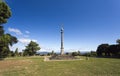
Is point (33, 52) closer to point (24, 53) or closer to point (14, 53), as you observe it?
point (24, 53)

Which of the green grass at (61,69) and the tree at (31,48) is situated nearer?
the green grass at (61,69)

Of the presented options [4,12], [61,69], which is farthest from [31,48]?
[61,69]

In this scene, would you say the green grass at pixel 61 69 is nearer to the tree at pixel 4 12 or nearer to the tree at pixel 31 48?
the tree at pixel 4 12

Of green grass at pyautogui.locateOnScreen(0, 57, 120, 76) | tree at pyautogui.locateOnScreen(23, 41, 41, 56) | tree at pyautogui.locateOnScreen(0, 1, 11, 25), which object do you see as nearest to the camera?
green grass at pyautogui.locateOnScreen(0, 57, 120, 76)

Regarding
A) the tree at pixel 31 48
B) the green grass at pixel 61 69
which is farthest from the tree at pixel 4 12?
the tree at pixel 31 48

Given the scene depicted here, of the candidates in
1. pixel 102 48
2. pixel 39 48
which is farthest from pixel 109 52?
pixel 39 48

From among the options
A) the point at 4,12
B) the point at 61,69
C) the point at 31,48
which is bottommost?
the point at 61,69

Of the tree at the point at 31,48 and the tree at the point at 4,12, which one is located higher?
the tree at the point at 4,12

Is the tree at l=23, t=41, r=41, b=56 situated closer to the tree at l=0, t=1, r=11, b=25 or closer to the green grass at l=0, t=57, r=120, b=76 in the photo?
the tree at l=0, t=1, r=11, b=25

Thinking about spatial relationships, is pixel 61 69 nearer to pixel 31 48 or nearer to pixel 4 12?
pixel 4 12

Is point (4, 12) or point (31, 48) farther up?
point (4, 12)

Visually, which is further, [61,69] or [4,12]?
[4,12]

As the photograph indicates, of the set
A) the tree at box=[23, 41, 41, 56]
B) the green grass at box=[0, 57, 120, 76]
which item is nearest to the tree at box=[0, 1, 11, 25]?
the green grass at box=[0, 57, 120, 76]

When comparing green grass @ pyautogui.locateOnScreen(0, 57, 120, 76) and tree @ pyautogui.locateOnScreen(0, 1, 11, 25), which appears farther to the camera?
tree @ pyautogui.locateOnScreen(0, 1, 11, 25)
